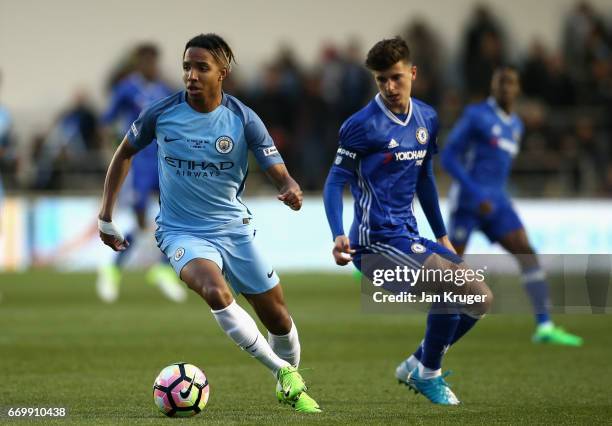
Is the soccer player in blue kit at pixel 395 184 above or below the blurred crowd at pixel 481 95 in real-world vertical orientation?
above

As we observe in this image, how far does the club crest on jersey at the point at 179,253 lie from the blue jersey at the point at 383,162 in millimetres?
1235

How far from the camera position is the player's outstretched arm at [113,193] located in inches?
290

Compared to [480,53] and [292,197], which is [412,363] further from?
[480,53]

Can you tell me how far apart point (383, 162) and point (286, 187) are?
0.91 metres

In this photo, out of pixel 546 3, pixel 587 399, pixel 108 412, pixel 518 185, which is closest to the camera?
pixel 108 412

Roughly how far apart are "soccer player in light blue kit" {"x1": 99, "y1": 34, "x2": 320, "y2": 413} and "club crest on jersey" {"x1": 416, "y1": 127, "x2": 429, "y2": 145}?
1.01m

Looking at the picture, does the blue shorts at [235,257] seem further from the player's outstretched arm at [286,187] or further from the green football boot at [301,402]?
the green football boot at [301,402]

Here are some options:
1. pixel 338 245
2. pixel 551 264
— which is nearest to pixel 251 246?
pixel 338 245

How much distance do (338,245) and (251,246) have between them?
23.7 inches

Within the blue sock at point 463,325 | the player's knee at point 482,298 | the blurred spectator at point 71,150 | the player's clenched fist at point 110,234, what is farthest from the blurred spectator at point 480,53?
the player's clenched fist at point 110,234

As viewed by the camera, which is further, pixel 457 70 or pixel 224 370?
pixel 457 70

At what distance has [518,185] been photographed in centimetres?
2105

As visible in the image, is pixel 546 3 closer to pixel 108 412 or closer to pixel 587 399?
pixel 587 399

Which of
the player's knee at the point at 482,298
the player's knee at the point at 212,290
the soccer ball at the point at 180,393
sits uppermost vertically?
the player's knee at the point at 212,290
